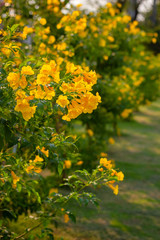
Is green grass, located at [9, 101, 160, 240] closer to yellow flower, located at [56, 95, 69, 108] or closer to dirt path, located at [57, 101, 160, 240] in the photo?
dirt path, located at [57, 101, 160, 240]

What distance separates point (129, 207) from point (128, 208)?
0.13 ft

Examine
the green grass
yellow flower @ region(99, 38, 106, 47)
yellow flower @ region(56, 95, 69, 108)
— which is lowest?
the green grass

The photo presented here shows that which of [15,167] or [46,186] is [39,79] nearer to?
[15,167]

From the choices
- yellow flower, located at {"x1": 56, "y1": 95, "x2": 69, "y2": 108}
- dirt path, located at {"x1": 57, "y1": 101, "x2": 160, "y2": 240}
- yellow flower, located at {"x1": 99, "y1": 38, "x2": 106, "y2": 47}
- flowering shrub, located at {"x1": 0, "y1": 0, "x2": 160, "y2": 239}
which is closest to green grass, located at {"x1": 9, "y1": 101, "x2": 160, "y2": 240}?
dirt path, located at {"x1": 57, "y1": 101, "x2": 160, "y2": 240}

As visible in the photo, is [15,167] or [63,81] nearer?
[63,81]

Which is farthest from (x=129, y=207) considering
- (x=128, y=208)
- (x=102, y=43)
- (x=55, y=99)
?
(x=55, y=99)

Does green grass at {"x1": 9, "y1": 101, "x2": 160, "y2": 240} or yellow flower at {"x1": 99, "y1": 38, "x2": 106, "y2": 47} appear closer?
green grass at {"x1": 9, "y1": 101, "x2": 160, "y2": 240}

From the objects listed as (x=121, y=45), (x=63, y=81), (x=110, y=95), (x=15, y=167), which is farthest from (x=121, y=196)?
(x=63, y=81)

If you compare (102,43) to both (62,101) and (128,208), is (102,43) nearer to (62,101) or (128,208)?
(128,208)

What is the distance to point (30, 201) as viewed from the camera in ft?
11.3

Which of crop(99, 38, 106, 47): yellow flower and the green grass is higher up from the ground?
crop(99, 38, 106, 47): yellow flower

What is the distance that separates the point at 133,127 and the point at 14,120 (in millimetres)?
9594

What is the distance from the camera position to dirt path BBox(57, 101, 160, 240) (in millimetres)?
3732

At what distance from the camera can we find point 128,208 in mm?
4523
